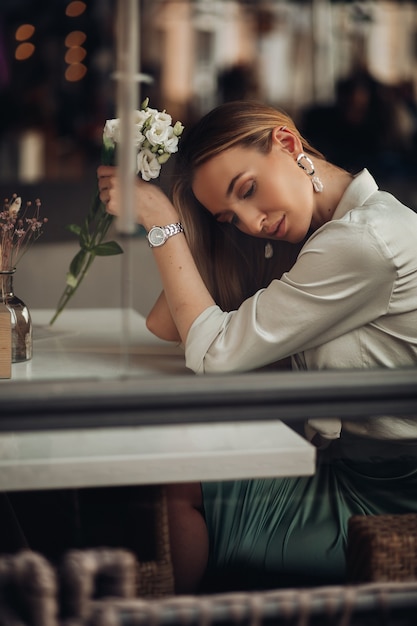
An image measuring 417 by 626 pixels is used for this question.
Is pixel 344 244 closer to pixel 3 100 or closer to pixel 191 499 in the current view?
pixel 191 499

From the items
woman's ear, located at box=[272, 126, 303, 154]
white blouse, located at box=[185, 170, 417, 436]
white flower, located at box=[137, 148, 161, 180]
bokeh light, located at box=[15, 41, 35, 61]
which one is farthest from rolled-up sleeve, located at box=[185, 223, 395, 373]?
bokeh light, located at box=[15, 41, 35, 61]

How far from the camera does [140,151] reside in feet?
6.18

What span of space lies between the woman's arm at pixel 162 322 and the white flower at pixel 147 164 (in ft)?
0.88

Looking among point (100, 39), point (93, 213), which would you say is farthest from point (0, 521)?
point (100, 39)

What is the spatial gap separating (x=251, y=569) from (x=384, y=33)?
4.06 m

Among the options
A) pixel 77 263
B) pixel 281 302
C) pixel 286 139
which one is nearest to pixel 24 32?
pixel 77 263

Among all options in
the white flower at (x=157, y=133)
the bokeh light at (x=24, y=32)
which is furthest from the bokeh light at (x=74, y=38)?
the white flower at (x=157, y=133)

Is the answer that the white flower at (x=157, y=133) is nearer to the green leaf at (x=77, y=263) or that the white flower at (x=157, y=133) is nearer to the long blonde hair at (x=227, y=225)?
the long blonde hair at (x=227, y=225)

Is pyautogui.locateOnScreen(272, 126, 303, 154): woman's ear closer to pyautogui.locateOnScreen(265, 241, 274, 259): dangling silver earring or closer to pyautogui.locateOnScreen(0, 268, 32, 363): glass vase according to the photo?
pyautogui.locateOnScreen(265, 241, 274, 259): dangling silver earring

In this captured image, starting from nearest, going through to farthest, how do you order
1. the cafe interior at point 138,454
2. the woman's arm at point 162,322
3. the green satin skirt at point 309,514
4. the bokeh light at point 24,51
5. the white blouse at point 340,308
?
the cafe interior at point 138,454, the green satin skirt at point 309,514, the white blouse at point 340,308, the woman's arm at point 162,322, the bokeh light at point 24,51

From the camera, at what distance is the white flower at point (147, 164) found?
1.89m

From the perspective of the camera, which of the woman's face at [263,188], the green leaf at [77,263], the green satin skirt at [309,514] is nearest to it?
the green satin skirt at [309,514]

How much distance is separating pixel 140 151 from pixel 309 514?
2.64 feet

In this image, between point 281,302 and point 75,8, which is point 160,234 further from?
point 75,8
